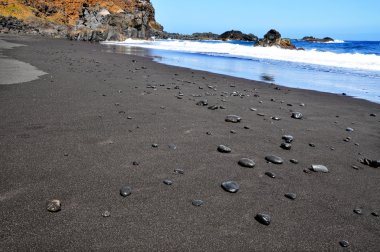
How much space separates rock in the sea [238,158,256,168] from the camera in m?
4.03

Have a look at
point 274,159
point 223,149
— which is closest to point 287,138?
point 274,159

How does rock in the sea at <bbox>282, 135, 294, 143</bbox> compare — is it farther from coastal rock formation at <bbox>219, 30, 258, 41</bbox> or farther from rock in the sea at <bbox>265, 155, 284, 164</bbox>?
coastal rock formation at <bbox>219, 30, 258, 41</bbox>

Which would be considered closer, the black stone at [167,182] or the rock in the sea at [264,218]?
the rock in the sea at [264,218]

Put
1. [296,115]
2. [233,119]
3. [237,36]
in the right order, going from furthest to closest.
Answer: [237,36]
[296,115]
[233,119]

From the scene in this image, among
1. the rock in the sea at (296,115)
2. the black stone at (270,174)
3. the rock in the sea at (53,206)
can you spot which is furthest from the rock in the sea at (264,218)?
the rock in the sea at (296,115)

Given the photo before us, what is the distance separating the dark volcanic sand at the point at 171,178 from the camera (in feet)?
8.37

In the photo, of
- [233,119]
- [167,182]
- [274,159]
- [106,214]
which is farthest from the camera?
[233,119]

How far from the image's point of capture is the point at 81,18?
64438 millimetres

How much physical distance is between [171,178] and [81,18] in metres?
69.1

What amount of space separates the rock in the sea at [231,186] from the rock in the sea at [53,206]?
1.72 m

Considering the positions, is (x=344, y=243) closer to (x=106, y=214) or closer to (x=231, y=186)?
(x=231, y=186)

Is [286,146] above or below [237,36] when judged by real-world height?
below

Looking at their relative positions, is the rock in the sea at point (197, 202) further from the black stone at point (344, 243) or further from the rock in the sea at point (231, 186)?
the black stone at point (344, 243)

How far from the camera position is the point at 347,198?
3.42 metres
